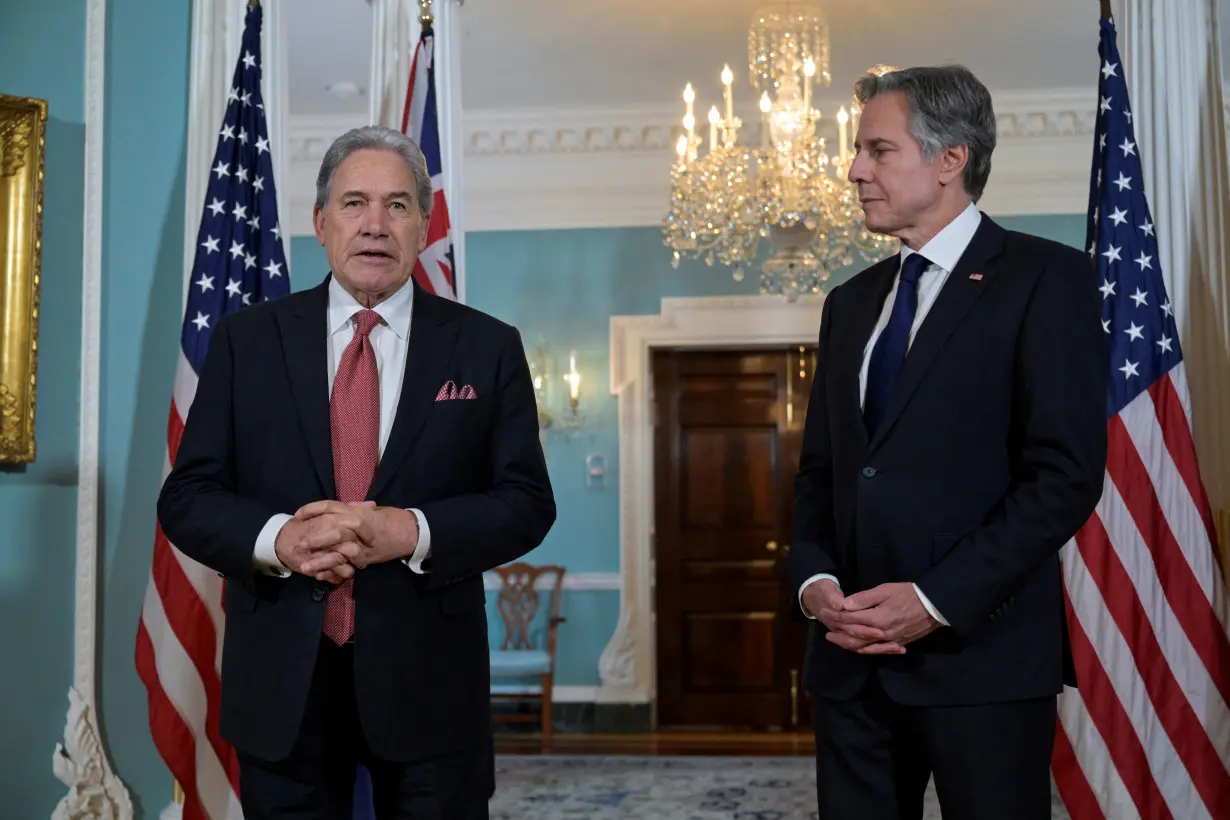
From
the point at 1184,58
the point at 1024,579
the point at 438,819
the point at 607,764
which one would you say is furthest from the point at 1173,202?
the point at 607,764

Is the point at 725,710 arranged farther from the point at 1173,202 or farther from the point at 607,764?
the point at 1173,202

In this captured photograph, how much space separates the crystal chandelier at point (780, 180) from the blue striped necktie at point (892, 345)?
305 centimetres

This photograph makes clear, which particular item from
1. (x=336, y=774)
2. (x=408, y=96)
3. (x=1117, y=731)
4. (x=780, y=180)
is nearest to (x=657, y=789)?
(x=780, y=180)

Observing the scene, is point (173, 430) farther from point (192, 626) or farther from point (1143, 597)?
point (1143, 597)

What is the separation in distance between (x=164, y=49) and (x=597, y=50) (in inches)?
118

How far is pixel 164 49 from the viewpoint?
349cm

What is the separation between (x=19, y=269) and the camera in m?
3.25

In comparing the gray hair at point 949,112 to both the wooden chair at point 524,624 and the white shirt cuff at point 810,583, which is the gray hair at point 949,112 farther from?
the wooden chair at point 524,624

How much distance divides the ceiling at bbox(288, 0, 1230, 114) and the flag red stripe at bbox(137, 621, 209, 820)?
3.48 metres

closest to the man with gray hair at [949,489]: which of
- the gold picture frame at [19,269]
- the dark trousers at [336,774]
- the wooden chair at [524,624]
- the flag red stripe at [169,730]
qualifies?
the dark trousers at [336,774]

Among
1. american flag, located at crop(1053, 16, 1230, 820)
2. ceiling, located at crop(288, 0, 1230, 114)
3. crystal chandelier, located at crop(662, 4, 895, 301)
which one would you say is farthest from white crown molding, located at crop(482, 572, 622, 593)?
american flag, located at crop(1053, 16, 1230, 820)

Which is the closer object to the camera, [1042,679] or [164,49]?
[1042,679]

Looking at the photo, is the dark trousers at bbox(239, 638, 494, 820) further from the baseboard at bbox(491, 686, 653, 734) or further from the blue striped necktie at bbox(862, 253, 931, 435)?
the baseboard at bbox(491, 686, 653, 734)

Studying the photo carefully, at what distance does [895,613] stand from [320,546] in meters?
0.80
